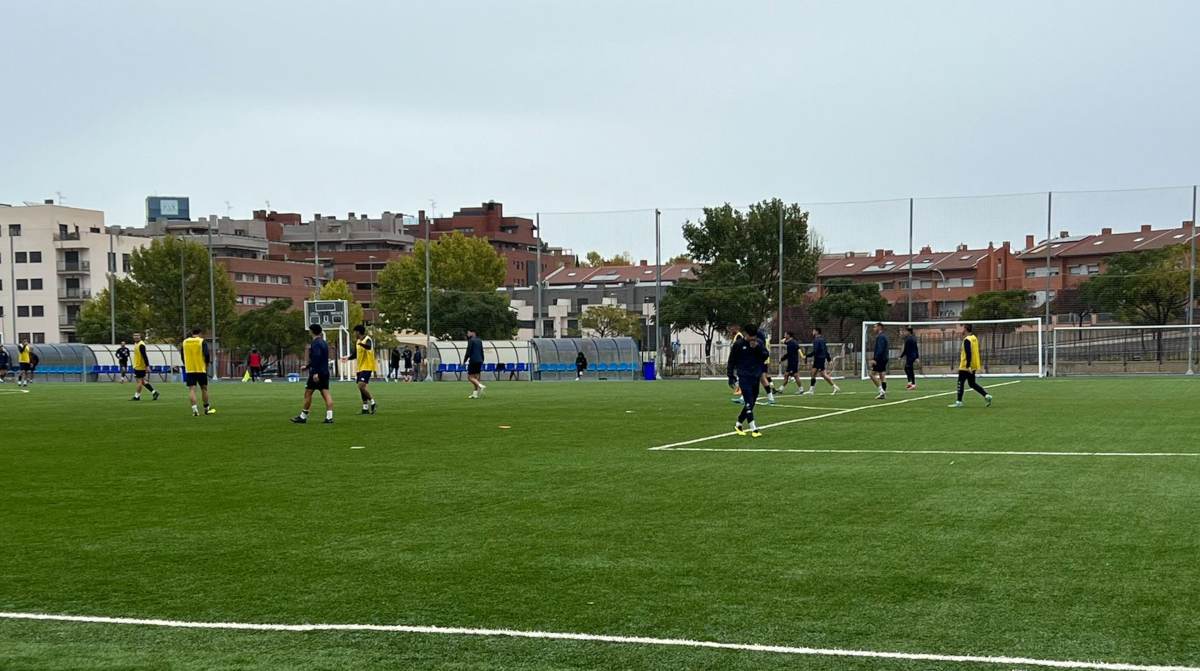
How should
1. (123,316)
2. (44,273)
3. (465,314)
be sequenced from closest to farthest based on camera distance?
(465,314) < (123,316) < (44,273)

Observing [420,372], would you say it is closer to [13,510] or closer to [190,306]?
[190,306]

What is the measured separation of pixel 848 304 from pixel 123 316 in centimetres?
5536

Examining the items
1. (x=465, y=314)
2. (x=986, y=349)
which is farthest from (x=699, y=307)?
(x=986, y=349)

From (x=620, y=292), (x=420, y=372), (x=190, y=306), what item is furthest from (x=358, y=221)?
(x=420, y=372)

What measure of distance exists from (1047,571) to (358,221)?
563 feet

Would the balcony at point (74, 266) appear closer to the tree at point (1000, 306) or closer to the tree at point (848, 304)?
the tree at point (848, 304)

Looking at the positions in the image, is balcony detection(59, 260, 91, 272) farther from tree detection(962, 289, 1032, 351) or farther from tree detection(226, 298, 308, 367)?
tree detection(962, 289, 1032, 351)

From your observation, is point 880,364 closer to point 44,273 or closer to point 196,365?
point 196,365

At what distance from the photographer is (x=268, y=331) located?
85.4m

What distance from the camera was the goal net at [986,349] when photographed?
4984 cm

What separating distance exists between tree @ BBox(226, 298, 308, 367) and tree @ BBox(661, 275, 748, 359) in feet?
99.7

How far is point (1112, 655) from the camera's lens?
5.56 m

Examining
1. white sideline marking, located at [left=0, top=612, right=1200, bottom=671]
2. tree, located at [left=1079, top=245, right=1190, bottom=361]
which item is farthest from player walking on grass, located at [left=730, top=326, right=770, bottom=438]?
tree, located at [left=1079, top=245, right=1190, bottom=361]

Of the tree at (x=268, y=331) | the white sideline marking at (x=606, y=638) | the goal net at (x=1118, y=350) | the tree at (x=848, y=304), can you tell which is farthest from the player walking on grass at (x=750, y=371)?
the tree at (x=268, y=331)
